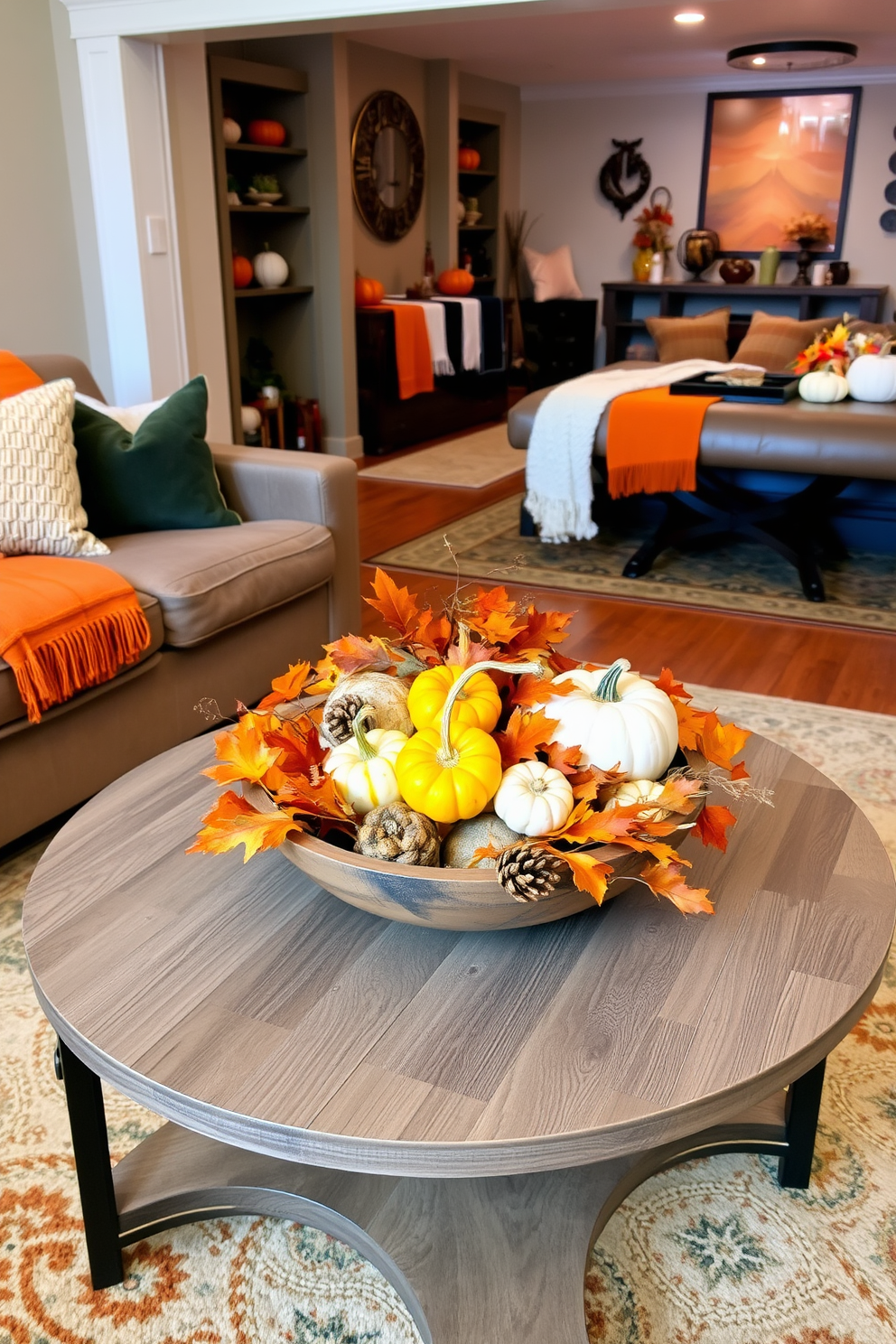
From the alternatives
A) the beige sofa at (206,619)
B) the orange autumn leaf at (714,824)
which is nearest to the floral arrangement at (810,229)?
the beige sofa at (206,619)

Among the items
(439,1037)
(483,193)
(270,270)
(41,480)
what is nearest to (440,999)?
(439,1037)

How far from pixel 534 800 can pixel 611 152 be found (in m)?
7.83

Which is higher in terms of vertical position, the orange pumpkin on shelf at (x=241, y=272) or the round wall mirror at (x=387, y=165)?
the round wall mirror at (x=387, y=165)

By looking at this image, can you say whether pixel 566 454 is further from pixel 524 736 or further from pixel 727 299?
pixel 727 299

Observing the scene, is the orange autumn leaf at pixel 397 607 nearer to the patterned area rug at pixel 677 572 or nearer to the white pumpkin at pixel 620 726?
the white pumpkin at pixel 620 726

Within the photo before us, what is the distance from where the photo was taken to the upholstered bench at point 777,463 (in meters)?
3.39

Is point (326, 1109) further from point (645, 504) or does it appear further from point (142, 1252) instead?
point (645, 504)

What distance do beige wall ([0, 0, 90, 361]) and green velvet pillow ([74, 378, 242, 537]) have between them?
138 cm

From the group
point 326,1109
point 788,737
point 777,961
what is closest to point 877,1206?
point 777,961

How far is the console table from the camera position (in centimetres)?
699

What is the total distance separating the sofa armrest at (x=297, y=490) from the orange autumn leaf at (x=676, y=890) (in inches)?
71.3

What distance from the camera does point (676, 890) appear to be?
0.99 metres

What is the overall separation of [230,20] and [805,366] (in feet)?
7.51

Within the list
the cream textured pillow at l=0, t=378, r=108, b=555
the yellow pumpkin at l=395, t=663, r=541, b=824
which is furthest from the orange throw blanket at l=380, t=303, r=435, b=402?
the yellow pumpkin at l=395, t=663, r=541, b=824
